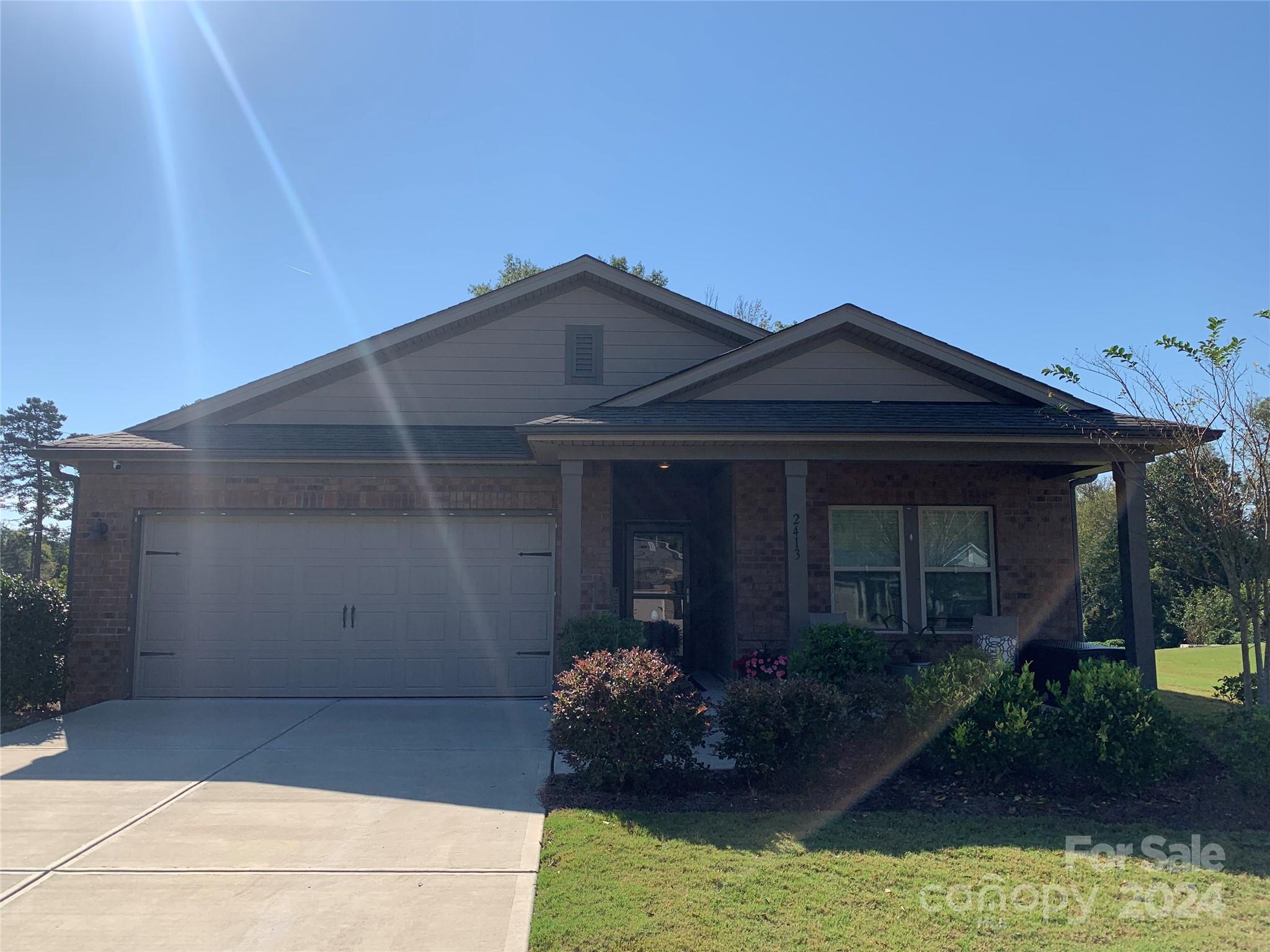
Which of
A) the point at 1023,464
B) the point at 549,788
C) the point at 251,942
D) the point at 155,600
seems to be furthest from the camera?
the point at 1023,464

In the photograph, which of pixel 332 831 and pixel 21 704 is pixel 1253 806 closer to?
pixel 332 831

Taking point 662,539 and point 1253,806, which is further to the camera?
point 662,539

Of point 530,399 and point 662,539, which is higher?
point 530,399

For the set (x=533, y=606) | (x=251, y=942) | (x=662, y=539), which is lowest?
(x=251, y=942)

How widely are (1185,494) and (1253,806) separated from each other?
3.98m

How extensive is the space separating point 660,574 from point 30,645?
767 cm

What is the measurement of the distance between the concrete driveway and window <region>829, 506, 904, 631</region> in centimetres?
434

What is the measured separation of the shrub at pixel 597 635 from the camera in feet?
28.0

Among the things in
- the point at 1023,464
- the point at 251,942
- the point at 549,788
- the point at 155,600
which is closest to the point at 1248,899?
the point at 549,788

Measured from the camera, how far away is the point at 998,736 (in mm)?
6148

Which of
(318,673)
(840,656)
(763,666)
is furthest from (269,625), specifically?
(840,656)

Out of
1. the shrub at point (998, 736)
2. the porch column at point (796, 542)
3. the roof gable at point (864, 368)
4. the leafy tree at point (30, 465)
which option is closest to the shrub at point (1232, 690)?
the roof gable at point (864, 368)

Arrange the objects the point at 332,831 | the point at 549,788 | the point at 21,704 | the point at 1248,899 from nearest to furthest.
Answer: the point at 1248,899, the point at 332,831, the point at 549,788, the point at 21,704

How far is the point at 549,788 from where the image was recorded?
632cm
